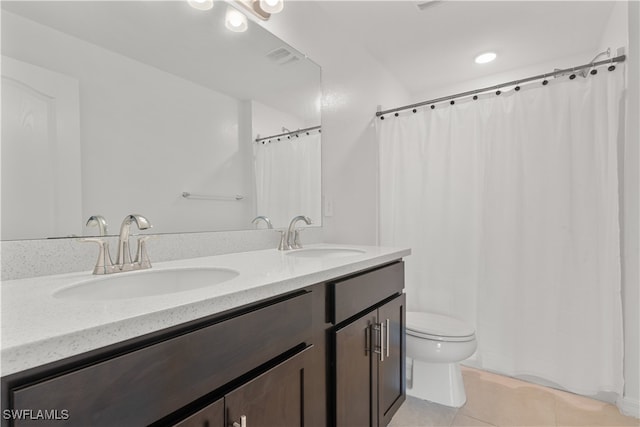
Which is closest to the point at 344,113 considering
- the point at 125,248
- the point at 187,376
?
the point at 125,248

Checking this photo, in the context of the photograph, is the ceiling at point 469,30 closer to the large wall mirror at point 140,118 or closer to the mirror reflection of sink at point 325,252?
the large wall mirror at point 140,118

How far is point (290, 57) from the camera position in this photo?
1601 mm

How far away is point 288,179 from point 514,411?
5.72 ft

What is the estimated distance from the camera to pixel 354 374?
1.05m

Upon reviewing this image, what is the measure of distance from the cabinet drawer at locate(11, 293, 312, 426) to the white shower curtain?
5.43 feet

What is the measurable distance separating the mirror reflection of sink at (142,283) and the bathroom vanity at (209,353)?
0.12 feet

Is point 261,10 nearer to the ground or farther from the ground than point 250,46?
farther from the ground

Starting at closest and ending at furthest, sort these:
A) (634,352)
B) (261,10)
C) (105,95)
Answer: (105,95) < (261,10) < (634,352)

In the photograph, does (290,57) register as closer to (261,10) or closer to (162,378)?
(261,10)

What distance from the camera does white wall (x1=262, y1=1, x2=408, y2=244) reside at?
1705mm

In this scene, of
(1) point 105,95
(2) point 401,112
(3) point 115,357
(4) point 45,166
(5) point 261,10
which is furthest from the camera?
(2) point 401,112

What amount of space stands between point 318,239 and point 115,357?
1.40 m

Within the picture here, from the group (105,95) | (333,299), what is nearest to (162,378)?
(333,299)

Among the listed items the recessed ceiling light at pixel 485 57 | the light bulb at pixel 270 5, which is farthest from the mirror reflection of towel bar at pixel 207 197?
the recessed ceiling light at pixel 485 57
